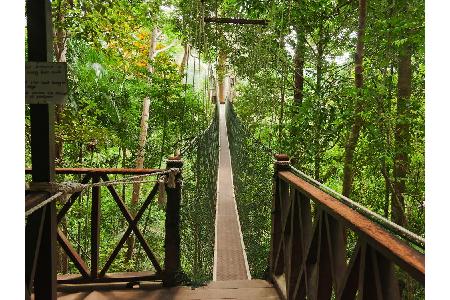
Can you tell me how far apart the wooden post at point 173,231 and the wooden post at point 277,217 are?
1.59 feet

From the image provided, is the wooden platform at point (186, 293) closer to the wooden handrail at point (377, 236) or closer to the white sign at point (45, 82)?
the wooden handrail at point (377, 236)

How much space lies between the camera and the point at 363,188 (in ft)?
19.6

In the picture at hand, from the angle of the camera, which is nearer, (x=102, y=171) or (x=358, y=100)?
(x=102, y=171)

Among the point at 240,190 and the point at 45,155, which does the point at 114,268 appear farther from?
the point at 45,155

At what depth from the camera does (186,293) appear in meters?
1.81

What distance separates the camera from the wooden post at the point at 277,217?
1.79 meters

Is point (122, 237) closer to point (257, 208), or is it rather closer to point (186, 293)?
point (186, 293)

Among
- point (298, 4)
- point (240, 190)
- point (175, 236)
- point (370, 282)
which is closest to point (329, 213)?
point (370, 282)

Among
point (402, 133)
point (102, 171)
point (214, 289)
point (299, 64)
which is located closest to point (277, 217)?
point (214, 289)

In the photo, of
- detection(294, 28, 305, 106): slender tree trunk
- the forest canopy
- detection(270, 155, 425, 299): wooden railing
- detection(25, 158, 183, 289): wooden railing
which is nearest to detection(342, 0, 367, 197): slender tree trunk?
the forest canopy

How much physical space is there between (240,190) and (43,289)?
9.37 feet

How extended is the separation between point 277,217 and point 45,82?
49.3 inches

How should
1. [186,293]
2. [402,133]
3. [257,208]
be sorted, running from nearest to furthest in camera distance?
[186,293] < [257,208] < [402,133]

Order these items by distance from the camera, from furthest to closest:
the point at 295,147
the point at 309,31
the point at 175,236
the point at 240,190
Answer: the point at 309,31, the point at 295,147, the point at 240,190, the point at 175,236
